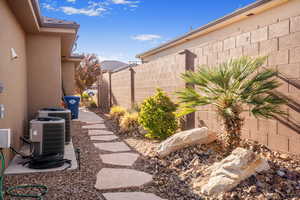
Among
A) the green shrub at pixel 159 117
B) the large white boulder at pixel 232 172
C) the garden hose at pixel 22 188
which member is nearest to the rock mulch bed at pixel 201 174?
the large white boulder at pixel 232 172

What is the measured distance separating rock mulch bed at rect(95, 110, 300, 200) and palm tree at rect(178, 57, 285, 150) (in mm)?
490

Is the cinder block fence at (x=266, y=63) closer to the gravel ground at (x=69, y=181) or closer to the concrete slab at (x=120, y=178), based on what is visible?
the concrete slab at (x=120, y=178)

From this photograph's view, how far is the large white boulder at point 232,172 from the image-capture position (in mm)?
3430

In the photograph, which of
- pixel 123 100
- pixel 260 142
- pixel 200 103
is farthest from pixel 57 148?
pixel 123 100

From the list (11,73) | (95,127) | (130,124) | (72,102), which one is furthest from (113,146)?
(72,102)

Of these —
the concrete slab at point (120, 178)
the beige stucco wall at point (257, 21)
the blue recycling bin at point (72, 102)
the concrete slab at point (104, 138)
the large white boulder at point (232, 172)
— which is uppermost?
the beige stucco wall at point (257, 21)

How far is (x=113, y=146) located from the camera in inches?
249

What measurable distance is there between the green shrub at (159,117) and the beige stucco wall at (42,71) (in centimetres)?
208

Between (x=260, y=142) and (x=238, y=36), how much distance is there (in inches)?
70.7

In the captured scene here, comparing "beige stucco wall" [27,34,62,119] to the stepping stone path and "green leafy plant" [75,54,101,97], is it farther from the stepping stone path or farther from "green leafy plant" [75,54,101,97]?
"green leafy plant" [75,54,101,97]

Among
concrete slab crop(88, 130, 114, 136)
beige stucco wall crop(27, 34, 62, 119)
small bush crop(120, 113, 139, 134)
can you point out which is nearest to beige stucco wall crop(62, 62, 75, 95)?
concrete slab crop(88, 130, 114, 136)

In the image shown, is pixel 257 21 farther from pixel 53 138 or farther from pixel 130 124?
pixel 53 138

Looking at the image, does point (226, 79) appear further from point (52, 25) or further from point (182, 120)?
point (52, 25)

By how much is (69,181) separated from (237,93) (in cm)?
256
